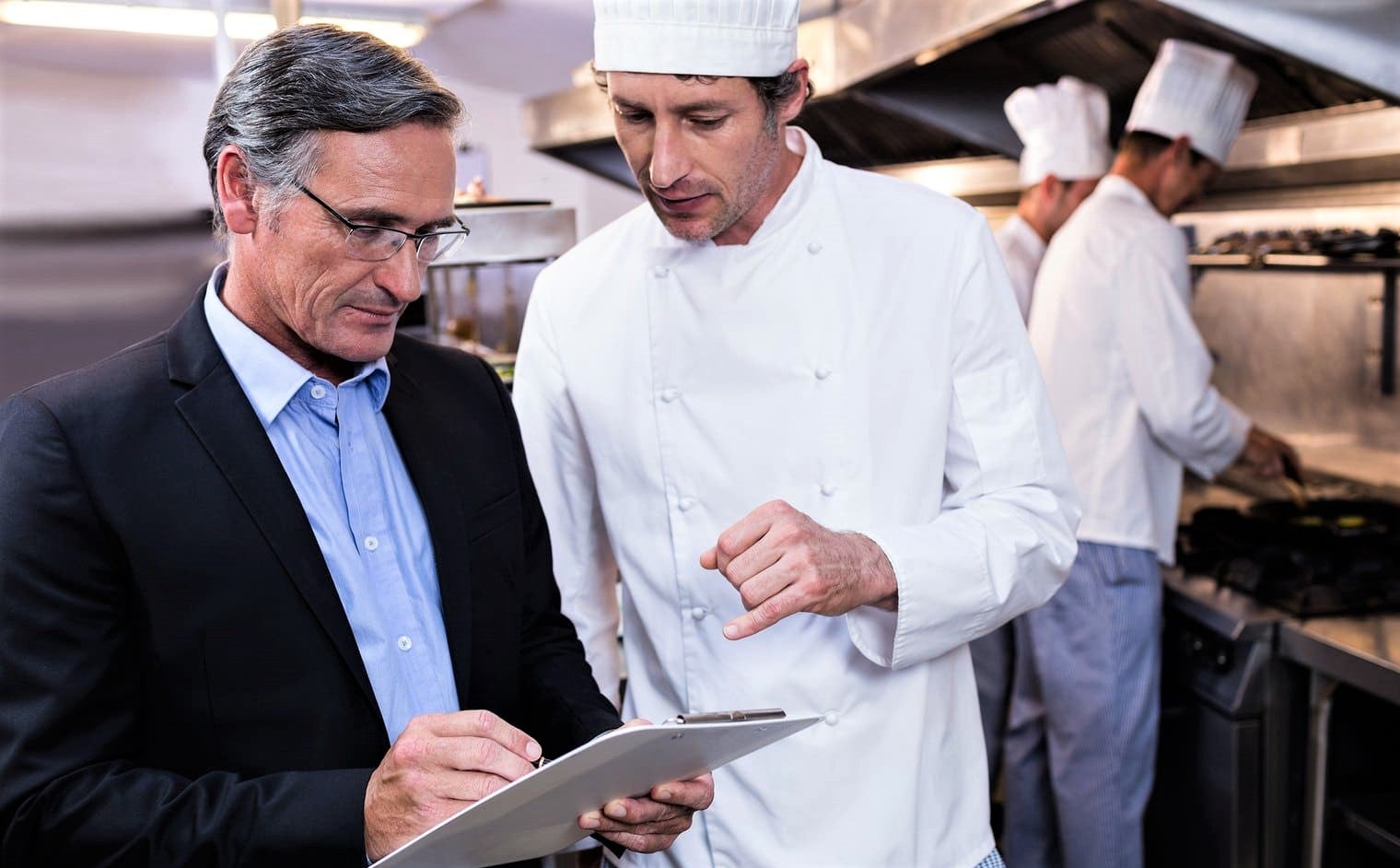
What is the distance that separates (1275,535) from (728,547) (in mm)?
2082

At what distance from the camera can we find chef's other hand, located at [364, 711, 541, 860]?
1092mm

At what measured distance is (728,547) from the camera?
130cm

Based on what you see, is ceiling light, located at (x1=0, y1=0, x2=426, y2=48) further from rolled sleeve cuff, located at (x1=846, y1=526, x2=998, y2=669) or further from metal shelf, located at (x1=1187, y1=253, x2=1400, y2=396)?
metal shelf, located at (x1=1187, y1=253, x2=1400, y2=396)

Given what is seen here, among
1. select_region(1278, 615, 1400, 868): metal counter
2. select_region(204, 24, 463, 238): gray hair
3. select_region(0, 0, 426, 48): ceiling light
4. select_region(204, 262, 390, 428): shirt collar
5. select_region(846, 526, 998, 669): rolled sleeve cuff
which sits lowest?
select_region(1278, 615, 1400, 868): metal counter

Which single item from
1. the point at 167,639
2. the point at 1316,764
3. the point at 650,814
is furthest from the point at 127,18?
the point at 1316,764

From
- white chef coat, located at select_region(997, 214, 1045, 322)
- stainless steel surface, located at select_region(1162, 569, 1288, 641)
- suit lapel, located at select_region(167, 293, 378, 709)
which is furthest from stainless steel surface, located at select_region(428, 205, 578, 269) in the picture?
white chef coat, located at select_region(997, 214, 1045, 322)

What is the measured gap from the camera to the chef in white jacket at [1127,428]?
9.43ft

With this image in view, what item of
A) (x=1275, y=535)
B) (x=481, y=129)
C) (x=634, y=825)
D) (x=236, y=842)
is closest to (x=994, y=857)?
(x=634, y=825)

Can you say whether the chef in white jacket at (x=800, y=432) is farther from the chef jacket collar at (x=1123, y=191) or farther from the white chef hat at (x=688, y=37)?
the chef jacket collar at (x=1123, y=191)

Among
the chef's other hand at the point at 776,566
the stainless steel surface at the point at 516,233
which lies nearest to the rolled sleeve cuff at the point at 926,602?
the chef's other hand at the point at 776,566

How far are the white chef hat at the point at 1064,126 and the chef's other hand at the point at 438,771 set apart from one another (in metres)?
2.77

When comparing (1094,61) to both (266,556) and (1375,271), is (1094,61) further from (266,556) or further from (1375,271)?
(266,556)

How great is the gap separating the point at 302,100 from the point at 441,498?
Result: 1.46 ft

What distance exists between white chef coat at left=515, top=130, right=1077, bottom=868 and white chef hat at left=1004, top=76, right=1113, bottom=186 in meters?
1.95
